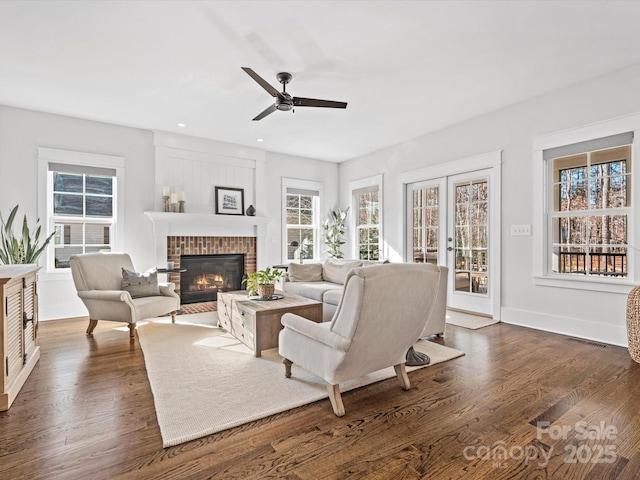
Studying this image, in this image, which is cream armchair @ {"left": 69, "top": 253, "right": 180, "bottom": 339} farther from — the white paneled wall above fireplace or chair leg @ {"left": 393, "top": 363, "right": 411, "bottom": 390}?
chair leg @ {"left": 393, "top": 363, "right": 411, "bottom": 390}

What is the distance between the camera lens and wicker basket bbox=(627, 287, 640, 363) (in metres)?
2.89

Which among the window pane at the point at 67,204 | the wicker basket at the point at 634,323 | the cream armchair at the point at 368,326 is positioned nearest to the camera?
the cream armchair at the point at 368,326

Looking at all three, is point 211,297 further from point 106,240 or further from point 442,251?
point 442,251

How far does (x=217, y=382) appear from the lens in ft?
8.34

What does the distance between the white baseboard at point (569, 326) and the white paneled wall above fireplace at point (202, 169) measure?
4300 millimetres

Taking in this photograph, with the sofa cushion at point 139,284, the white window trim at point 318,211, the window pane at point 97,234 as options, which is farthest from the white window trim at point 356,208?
the window pane at point 97,234

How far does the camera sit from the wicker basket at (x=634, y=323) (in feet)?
9.49

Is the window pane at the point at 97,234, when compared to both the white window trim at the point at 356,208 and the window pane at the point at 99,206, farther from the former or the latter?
the white window trim at the point at 356,208

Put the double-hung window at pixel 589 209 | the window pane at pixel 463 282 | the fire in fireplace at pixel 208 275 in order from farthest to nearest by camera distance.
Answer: the fire in fireplace at pixel 208 275 → the window pane at pixel 463 282 → the double-hung window at pixel 589 209


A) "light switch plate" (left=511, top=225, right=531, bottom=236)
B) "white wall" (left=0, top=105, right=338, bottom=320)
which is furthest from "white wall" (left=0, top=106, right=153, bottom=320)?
"light switch plate" (left=511, top=225, right=531, bottom=236)

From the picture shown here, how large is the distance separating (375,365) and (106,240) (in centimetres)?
449

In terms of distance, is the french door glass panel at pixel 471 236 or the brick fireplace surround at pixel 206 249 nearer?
the french door glass panel at pixel 471 236

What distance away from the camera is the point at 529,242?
4.22 m

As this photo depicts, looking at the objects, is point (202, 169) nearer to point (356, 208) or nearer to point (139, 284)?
point (139, 284)
